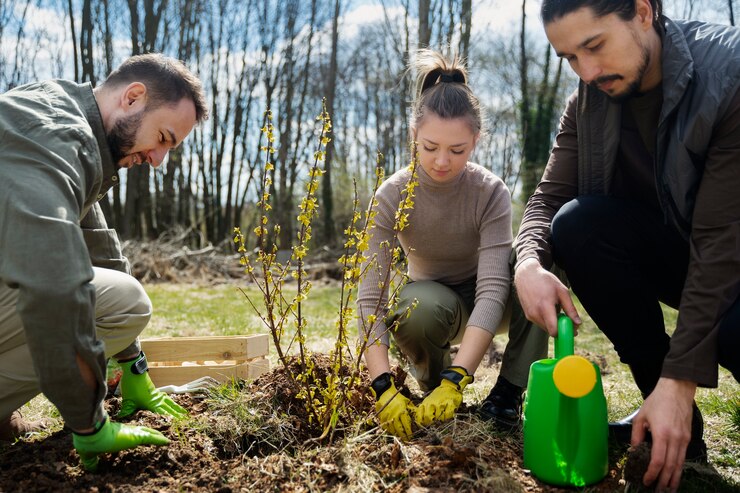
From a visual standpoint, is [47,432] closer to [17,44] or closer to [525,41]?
[17,44]

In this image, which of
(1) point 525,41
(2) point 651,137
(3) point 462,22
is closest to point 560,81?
(1) point 525,41

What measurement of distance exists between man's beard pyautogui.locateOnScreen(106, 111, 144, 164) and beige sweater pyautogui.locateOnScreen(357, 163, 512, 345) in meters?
0.98

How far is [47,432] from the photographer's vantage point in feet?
7.18

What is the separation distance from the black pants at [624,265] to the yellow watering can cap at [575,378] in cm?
53

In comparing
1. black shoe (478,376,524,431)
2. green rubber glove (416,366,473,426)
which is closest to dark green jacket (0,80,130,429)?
green rubber glove (416,366,473,426)

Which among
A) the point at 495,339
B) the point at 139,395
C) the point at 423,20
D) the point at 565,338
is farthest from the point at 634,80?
the point at 423,20

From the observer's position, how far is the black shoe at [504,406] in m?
2.18

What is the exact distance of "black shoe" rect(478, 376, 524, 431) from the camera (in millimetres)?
2182

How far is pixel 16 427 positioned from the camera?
6.92 feet

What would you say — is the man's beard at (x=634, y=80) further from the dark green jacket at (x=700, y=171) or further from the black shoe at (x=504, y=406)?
the black shoe at (x=504, y=406)

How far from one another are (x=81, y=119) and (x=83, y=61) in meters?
11.2

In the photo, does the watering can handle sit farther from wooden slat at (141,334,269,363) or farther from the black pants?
wooden slat at (141,334,269,363)

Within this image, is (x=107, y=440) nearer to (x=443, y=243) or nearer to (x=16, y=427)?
(x=16, y=427)

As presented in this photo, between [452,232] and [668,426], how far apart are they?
1.28 metres
